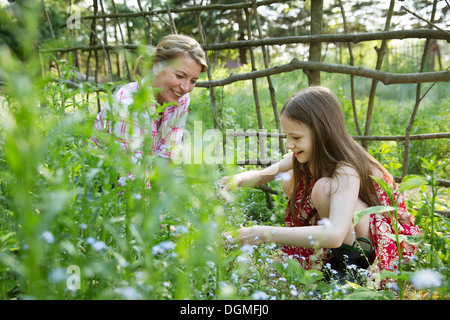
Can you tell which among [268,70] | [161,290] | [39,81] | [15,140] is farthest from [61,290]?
[268,70]

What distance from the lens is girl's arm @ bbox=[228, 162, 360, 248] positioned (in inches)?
60.9

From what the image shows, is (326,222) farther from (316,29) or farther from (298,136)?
(316,29)

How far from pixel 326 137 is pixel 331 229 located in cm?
50

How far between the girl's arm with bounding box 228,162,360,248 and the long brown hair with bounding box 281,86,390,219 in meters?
0.12

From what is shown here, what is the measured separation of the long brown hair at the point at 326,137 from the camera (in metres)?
1.80

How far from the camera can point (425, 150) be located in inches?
152

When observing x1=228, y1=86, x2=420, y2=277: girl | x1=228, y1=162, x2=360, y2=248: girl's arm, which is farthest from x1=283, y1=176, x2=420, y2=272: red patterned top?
x1=228, y1=162, x2=360, y2=248: girl's arm

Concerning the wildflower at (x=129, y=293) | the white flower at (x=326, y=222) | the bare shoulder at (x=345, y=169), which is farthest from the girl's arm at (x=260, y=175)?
the wildflower at (x=129, y=293)

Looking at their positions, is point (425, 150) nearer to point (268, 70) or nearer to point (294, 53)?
point (268, 70)

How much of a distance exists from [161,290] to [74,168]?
1.51 feet

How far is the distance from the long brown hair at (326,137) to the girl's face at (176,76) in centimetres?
79

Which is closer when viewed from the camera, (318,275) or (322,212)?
(318,275)

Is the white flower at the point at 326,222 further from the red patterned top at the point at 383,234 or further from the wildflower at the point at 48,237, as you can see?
the wildflower at the point at 48,237

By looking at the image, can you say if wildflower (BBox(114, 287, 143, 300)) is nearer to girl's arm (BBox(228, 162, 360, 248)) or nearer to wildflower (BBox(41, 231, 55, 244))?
wildflower (BBox(41, 231, 55, 244))
